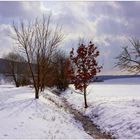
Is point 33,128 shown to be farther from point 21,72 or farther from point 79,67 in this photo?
point 21,72

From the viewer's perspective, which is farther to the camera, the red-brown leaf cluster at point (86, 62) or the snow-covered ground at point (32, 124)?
the red-brown leaf cluster at point (86, 62)

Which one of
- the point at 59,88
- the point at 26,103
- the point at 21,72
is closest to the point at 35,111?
the point at 26,103

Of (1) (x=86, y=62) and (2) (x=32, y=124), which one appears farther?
(1) (x=86, y=62)

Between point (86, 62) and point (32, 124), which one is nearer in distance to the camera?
point (32, 124)

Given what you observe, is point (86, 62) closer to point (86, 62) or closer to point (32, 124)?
point (86, 62)

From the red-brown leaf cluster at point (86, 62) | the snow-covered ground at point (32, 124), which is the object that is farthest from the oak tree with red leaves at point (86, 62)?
the snow-covered ground at point (32, 124)

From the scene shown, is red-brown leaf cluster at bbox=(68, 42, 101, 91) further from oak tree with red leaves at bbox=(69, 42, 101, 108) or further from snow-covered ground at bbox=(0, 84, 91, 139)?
snow-covered ground at bbox=(0, 84, 91, 139)

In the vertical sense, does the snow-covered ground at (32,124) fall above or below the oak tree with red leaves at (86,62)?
below

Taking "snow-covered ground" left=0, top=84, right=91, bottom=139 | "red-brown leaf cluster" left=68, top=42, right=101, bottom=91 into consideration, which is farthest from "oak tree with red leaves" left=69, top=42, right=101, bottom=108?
"snow-covered ground" left=0, top=84, right=91, bottom=139

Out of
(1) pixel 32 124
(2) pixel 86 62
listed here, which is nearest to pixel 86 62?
(2) pixel 86 62

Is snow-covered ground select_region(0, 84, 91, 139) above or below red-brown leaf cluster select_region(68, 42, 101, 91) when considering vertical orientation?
below

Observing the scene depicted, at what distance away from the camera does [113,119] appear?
16.9 m

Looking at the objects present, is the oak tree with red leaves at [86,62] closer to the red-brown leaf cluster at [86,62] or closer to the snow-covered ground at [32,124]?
the red-brown leaf cluster at [86,62]

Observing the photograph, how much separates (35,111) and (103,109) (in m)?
5.96
